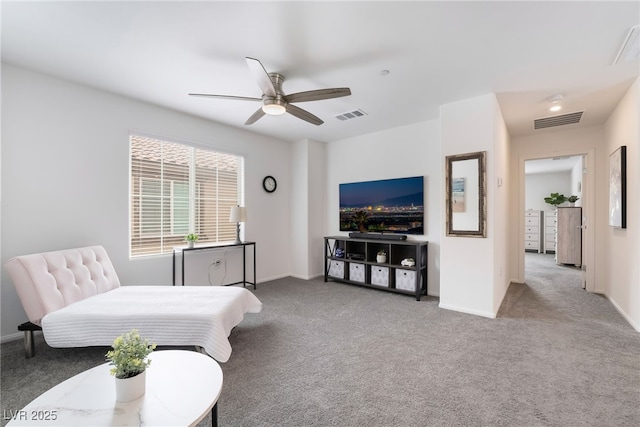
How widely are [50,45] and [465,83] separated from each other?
3.78 m

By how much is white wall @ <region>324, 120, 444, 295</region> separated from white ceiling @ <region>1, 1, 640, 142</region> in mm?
964

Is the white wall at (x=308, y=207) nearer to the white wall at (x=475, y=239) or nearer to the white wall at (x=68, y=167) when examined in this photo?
the white wall at (x=68, y=167)

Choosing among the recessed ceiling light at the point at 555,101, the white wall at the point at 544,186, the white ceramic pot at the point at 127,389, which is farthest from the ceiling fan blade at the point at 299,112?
the white wall at the point at 544,186

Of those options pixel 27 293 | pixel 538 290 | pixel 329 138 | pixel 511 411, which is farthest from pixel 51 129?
pixel 538 290

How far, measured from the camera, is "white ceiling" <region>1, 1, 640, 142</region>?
1.84 metres

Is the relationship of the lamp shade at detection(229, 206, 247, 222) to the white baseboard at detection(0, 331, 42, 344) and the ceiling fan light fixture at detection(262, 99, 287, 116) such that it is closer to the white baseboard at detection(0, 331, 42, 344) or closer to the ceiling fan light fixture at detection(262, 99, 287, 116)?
the ceiling fan light fixture at detection(262, 99, 287, 116)

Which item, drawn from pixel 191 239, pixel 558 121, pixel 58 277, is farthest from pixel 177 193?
pixel 558 121

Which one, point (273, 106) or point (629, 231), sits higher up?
point (273, 106)

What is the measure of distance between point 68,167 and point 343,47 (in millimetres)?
3029

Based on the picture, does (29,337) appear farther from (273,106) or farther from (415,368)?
(415,368)

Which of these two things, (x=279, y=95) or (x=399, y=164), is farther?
(x=399, y=164)

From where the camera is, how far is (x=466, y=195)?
10.9 feet

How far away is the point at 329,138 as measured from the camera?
5004mm

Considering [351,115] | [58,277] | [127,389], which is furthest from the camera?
[351,115]
